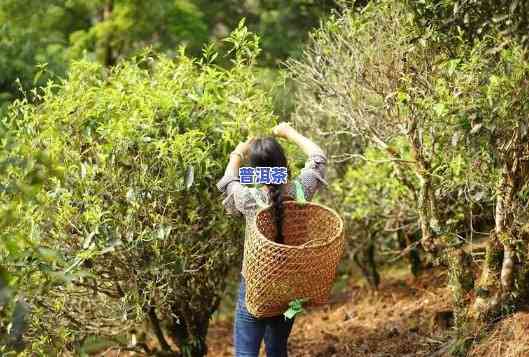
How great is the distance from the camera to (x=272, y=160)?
402 centimetres

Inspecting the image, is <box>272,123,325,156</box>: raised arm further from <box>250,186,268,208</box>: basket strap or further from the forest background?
the forest background

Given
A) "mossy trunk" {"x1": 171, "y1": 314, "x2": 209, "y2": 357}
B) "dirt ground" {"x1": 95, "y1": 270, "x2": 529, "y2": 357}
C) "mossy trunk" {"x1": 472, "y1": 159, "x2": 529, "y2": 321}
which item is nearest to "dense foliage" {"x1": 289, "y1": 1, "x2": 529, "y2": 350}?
"mossy trunk" {"x1": 472, "y1": 159, "x2": 529, "y2": 321}

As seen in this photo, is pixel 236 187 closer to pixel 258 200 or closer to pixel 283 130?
pixel 258 200

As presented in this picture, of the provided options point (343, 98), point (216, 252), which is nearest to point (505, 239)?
point (343, 98)

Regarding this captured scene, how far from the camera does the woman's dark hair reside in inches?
158

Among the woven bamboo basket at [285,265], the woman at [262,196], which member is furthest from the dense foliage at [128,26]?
the woven bamboo basket at [285,265]

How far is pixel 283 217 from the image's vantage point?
4.11m

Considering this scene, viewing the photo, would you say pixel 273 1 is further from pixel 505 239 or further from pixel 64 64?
pixel 505 239

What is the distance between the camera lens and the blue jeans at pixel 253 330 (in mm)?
4141

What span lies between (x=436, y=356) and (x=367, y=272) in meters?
3.86

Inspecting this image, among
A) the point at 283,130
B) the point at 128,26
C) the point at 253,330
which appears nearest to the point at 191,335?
A: the point at 253,330

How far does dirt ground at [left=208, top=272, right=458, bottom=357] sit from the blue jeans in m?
1.30

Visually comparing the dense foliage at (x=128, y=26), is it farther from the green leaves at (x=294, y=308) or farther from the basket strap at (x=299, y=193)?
the green leaves at (x=294, y=308)

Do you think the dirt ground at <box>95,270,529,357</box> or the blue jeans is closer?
the blue jeans
